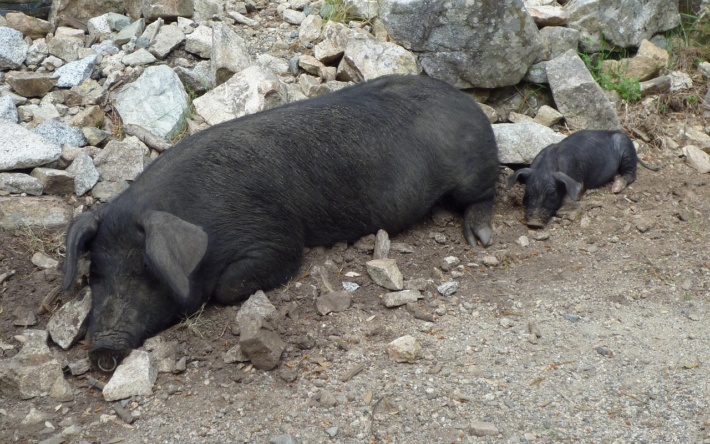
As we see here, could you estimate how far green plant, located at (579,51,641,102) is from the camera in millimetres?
7113

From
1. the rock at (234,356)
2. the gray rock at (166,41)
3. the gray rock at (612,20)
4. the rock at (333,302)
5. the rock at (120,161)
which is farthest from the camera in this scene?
the gray rock at (612,20)

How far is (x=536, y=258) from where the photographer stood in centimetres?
536

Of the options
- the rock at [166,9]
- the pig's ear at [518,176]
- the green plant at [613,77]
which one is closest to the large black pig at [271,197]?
the pig's ear at [518,176]

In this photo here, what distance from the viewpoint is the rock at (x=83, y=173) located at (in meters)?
5.67

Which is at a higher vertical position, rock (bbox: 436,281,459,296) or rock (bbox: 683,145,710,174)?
rock (bbox: 436,281,459,296)

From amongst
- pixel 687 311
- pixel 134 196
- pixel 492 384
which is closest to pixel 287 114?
pixel 134 196

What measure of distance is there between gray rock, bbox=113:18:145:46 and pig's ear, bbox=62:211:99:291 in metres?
2.89

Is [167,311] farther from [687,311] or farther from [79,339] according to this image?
[687,311]

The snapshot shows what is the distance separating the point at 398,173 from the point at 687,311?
1892 mm

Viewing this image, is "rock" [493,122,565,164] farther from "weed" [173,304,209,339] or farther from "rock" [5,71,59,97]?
"rock" [5,71,59,97]

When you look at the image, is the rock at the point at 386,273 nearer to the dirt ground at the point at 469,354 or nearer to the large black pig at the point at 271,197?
the dirt ground at the point at 469,354

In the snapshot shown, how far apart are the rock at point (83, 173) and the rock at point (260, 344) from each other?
195 cm

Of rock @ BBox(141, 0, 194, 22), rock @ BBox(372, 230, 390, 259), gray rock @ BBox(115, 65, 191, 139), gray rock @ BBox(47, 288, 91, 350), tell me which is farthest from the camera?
rock @ BBox(141, 0, 194, 22)

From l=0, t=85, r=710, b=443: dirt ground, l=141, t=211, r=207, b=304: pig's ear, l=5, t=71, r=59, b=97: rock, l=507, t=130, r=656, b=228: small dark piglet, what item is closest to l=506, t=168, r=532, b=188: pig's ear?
l=507, t=130, r=656, b=228: small dark piglet
